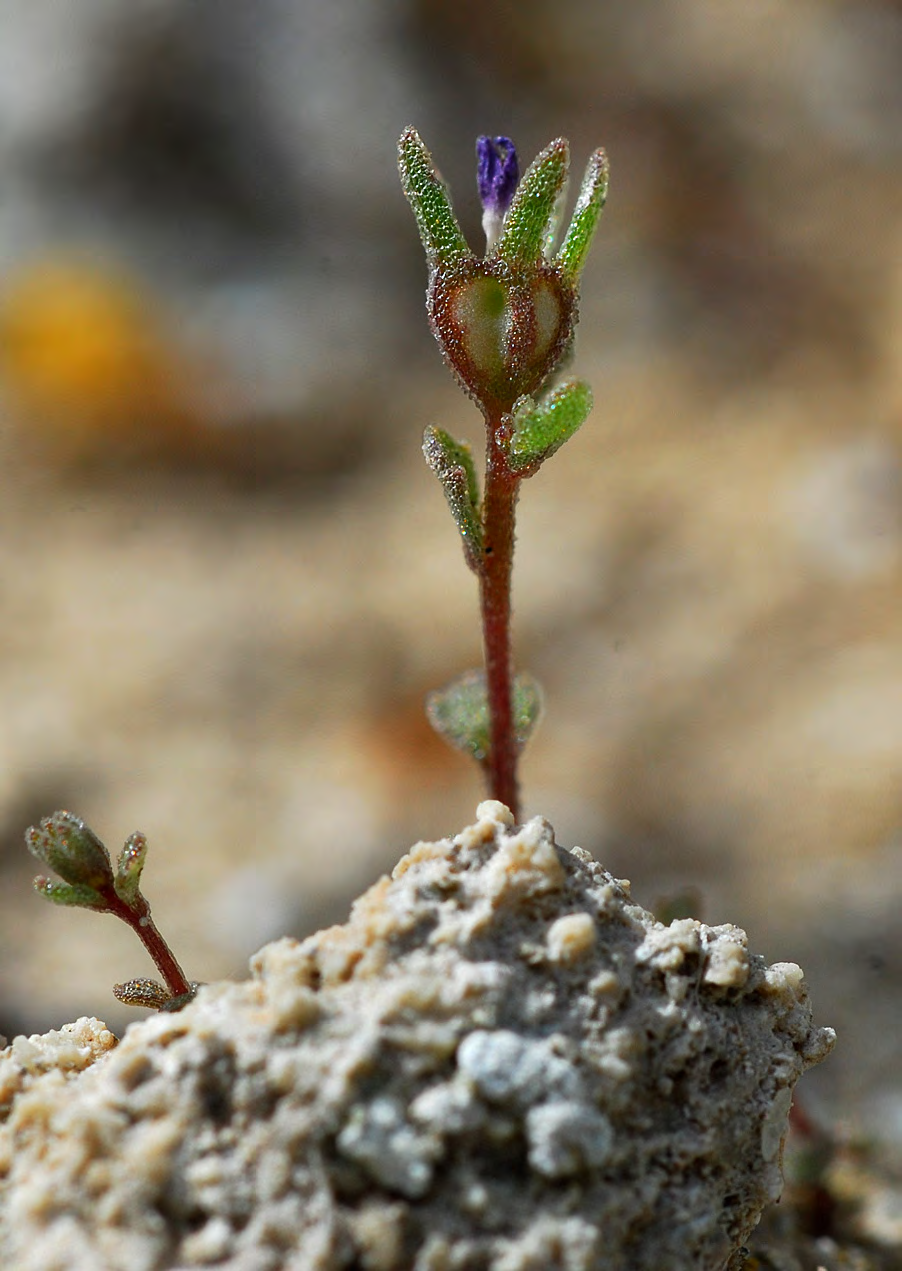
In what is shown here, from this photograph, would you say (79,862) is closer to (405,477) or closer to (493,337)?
(493,337)

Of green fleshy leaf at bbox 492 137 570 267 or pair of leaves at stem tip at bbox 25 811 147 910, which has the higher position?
green fleshy leaf at bbox 492 137 570 267

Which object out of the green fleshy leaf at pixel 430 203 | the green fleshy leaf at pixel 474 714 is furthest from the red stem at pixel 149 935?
the green fleshy leaf at pixel 430 203

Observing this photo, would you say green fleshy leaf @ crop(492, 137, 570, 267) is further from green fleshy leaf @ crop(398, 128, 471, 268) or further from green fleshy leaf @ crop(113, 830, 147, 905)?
green fleshy leaf @ crop(113, 830, 147, 905)

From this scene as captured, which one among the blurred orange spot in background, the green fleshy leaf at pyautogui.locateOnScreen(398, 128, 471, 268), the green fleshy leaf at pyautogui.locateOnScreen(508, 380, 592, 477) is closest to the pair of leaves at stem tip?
the green fleshy leaf at pyautogui.locateOnScreen(508, 380, 592, 477)

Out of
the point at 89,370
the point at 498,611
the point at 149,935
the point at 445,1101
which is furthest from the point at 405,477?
the point at 445,1101

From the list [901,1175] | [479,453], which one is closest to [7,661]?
[479,453]
